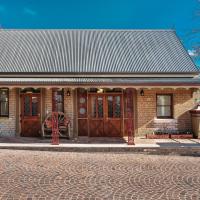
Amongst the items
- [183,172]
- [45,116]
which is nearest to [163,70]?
[45,116]

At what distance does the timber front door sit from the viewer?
1669 cm

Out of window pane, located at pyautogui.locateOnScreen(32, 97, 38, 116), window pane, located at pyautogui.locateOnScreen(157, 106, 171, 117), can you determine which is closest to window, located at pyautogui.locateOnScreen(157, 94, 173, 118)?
window pane, located at pyautogui.locateOnScreen(157, 106, 171, 117)

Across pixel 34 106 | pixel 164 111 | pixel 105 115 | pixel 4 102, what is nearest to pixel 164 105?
pixel 164 111

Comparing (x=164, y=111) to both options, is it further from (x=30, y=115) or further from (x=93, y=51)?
(x=30, y=115)

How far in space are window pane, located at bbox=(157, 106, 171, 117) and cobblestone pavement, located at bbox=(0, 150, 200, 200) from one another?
5.04 metres

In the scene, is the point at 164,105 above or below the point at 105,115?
above

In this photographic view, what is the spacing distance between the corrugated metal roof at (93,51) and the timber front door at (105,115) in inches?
63.3

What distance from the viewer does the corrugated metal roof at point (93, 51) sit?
58.7 feet

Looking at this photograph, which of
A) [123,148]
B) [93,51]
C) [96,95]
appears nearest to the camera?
[123,148]

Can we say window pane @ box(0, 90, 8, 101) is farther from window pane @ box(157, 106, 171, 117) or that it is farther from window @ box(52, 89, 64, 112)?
window pane @ box(157, 106, 171, 117)

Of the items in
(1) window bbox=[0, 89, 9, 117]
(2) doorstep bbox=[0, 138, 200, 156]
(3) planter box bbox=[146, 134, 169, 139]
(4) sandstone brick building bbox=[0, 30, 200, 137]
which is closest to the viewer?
(2) doorstep bbox=[0, 138, 200, 156]

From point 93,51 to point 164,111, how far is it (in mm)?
5860

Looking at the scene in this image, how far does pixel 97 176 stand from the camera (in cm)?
868

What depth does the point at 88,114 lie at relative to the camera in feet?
54.9
